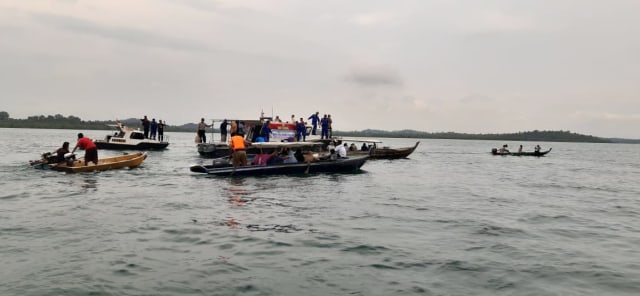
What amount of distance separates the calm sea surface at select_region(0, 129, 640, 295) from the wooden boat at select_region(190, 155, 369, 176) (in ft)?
7.80

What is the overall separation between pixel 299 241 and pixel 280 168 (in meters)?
14.1

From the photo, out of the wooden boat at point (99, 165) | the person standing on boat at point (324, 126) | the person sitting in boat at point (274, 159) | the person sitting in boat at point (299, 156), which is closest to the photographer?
the wooden boat at point (99, 165)

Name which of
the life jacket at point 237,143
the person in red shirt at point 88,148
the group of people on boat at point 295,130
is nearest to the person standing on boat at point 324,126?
the group of people on boat at point 295,130

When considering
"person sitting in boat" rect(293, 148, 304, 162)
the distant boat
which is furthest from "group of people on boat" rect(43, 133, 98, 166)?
"person sitting in boat" rect(293, 148, 304, 162)

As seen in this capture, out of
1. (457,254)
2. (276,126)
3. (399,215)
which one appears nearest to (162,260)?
(457,254)

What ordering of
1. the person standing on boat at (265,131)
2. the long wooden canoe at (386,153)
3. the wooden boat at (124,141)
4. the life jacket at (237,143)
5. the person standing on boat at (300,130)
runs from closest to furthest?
the life jacket at (237,143) < the person standing on boat at (265,131) < the person standing on boat at (300,130) < the long wooden canoe at (386,153) < the wooden boat at (124,141)

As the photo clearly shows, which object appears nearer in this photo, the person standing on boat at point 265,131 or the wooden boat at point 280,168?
the wooden boat at point 280,168

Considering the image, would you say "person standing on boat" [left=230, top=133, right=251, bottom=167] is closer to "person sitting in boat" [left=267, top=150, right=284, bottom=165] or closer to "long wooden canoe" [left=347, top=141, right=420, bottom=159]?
"person sitting in boat" [left=267, top=150, right=284, bottom=165]

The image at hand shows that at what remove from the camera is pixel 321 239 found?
472 inches

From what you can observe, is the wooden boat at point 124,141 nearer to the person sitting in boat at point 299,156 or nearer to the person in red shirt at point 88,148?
the person in red shirt at point 88,148

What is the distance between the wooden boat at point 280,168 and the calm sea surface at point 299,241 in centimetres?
238

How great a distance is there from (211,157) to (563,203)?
90.4ft

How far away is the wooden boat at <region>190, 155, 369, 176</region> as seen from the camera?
24688 mm

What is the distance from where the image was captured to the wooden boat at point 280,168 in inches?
972
